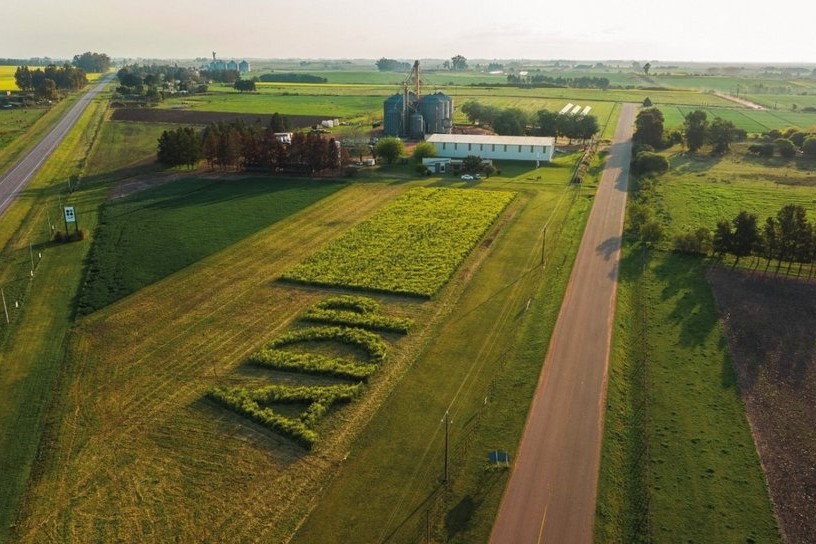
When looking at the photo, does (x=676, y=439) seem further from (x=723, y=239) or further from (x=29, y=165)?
(x=29, y=165)

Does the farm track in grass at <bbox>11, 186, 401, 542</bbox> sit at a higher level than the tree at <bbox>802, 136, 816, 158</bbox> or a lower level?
lower

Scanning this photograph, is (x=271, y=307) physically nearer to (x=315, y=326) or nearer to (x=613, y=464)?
(x=315, y=326)

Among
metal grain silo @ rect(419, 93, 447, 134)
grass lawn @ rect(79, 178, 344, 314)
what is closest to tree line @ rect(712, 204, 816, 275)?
grass lawn @ rect(79, 178, 344, 314)

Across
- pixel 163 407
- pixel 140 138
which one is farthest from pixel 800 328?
pixel 140 138

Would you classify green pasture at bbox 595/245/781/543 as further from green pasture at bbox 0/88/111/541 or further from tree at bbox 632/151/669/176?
tree at bbox 632/151/669/176

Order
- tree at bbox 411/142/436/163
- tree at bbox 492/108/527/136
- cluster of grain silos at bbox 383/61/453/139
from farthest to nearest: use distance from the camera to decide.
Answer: cluster of grain silos at bbox 383/61/453/139 < tree at bbox 492/108/527/136 < tree at bbox 411/142/436/163

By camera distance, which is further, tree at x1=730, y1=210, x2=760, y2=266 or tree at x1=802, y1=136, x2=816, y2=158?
tree at x1=802, y1=136, x2=816, y2=158
